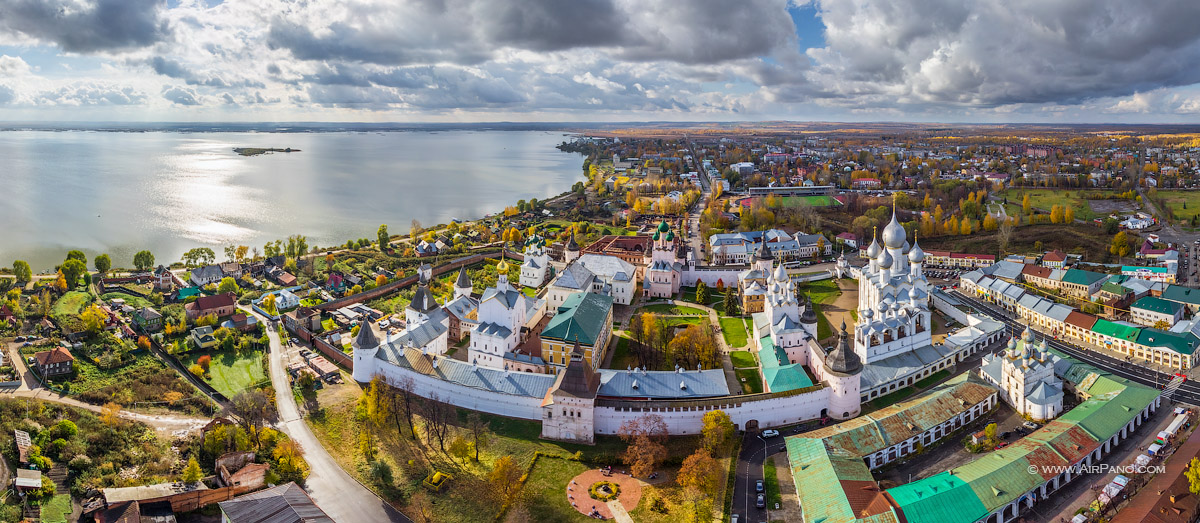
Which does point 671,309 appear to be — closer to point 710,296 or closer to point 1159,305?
point 710,296

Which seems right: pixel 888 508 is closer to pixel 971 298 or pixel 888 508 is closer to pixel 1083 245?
pixel 971 298

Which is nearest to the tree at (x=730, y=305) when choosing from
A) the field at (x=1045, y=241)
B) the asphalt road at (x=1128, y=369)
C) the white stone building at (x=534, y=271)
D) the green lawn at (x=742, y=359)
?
the green lawn at (x=742, y=359)

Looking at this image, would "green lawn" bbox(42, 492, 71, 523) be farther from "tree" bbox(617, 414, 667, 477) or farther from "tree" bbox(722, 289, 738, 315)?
"tree" bbox(722, 289, 738, 315)

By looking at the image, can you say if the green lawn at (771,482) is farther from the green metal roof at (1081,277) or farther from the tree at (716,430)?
the green metal roof at (1081,277)

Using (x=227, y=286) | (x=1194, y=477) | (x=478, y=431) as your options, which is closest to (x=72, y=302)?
(x=227, y=286)

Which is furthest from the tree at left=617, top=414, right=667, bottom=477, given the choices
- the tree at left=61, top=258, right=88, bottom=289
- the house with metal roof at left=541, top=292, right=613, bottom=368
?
the tree at left=61, top=258, right=88, bottom=289

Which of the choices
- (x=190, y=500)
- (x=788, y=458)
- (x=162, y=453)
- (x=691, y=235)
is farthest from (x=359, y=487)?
(x=691, y=235)

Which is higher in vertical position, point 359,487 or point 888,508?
point 888,508

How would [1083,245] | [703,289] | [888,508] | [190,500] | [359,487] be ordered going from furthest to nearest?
[1083,245] < [703,289] < [359,487] < [190,500] < [888,508]
